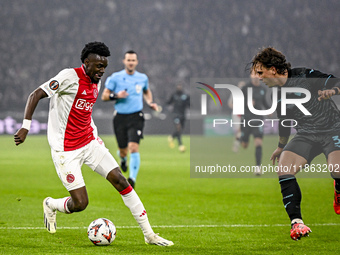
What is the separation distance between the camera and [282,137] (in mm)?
6031

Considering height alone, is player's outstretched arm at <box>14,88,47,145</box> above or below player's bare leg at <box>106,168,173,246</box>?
above

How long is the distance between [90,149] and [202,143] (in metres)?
19.3

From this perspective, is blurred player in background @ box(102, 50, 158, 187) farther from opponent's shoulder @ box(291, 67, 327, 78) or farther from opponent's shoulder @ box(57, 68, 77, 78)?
opponent's shoulder @ box(291, 67, 327, 78)

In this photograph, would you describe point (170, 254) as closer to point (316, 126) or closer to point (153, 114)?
point (316, 126)

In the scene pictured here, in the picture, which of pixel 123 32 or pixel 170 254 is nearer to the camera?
→ pixel 170 254

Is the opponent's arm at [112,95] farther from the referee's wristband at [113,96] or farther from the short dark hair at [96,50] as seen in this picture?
the short dark hair at [96,50]

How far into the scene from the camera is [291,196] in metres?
5.30

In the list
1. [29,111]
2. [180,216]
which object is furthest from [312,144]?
[29,111]

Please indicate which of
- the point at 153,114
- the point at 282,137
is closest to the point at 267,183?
the point at 282,137

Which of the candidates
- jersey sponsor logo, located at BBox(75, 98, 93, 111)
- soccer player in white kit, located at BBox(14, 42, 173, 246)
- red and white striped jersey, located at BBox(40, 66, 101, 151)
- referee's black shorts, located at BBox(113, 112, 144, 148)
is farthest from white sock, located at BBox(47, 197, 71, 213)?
referee's black shorts, located at BBox(113, 112, 144, 148)

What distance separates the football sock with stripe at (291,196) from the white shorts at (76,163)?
5.76 feet

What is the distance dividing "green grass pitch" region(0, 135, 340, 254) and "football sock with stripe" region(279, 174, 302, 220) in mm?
509

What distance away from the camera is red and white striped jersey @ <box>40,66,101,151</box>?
559 centimetres

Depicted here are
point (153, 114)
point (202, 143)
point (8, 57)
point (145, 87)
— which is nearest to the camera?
point (145, 87)
